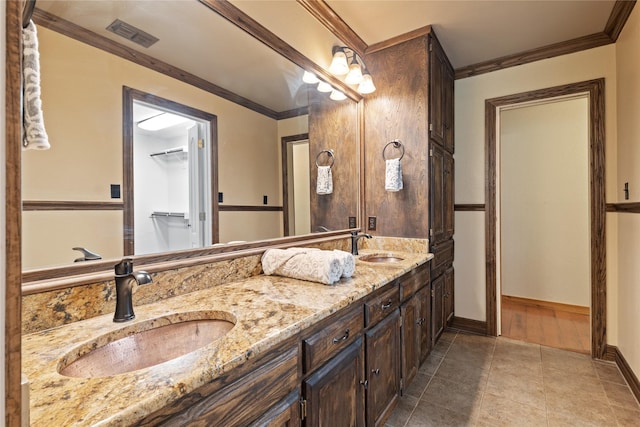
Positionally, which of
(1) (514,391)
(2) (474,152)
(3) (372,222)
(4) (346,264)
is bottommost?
(1) (514,391)

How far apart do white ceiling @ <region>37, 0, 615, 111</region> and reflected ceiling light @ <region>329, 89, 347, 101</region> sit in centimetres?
22

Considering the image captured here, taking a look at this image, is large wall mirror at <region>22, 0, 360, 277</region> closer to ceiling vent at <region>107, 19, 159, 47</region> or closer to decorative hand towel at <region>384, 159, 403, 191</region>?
ceiling vent at <region>107, 19, 159, 47</region>

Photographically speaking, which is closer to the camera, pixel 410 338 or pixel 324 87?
pixel 410 338

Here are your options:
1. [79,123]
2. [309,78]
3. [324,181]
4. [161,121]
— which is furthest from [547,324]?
[79,123]

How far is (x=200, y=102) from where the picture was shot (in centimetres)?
131

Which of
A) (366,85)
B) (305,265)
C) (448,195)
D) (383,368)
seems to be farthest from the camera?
(448,195)

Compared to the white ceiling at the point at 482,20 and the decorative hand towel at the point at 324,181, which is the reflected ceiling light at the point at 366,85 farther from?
the decorative hand towel at the point at 324,181

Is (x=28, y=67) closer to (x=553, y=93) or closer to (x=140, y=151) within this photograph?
(x=140, y=151)

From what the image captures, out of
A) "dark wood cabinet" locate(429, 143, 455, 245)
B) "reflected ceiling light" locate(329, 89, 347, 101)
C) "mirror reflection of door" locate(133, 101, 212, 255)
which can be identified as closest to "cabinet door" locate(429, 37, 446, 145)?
"dark wood cabinet" locate(429, 143, 455, 245)

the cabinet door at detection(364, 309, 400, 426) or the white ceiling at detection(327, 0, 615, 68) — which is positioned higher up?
the white ceiling at detection(327, 0, 615, 68)

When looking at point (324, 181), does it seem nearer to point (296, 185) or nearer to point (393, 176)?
point (296, 185)

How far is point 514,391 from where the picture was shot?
1936mm

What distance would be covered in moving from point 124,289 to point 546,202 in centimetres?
416

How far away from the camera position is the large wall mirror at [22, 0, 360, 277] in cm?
89
